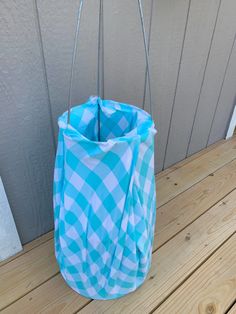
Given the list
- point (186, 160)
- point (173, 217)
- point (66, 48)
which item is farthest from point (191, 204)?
point (66, 48)

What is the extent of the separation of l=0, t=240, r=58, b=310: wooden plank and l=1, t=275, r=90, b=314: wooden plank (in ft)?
0.07

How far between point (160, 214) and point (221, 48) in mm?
791

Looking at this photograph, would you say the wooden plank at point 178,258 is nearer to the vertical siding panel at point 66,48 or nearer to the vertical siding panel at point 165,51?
the vertical siding panel at point 165,51

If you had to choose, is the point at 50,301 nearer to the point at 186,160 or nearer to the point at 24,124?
the point at 24,124

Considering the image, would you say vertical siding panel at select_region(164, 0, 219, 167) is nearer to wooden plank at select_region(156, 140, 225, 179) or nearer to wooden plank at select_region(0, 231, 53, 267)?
wooden plank at select_region(156, 140, 225, 179)

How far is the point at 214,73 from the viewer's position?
1.21m

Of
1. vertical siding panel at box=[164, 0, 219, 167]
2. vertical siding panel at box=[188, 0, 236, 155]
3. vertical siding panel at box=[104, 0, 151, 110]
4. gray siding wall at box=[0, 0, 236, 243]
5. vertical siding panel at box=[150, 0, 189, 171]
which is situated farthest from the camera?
vertical siding panel at box=[188, 0, 236, 155]

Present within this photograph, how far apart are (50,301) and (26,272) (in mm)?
136

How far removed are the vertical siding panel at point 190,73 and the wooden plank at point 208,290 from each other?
547 mm

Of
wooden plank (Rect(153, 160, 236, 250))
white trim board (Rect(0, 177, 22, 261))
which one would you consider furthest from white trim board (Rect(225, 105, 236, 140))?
white trim board (Rect(0, 177, 22, 261))

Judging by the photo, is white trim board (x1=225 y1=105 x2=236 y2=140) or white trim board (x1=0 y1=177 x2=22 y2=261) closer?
white trim board (x1=0 y1=177 x2=22 y2=261)

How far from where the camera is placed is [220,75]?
125cm

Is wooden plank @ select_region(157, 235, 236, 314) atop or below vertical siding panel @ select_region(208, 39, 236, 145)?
below

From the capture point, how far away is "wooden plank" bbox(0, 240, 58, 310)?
77 centimetres
